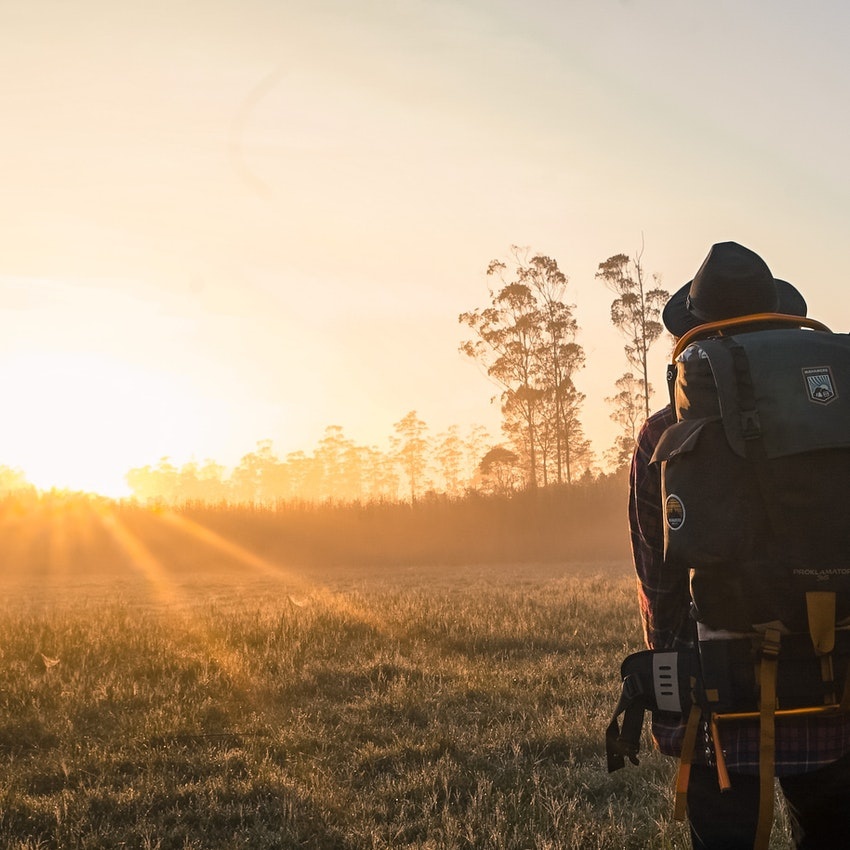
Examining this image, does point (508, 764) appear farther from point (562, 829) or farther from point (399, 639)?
point (399, 639)

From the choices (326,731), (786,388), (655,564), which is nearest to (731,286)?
(786,388)

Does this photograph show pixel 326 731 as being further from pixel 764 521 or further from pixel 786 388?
pixel 786 388

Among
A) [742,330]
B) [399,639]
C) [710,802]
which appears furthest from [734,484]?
[399,639]

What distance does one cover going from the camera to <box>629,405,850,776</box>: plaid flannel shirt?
6.64ft

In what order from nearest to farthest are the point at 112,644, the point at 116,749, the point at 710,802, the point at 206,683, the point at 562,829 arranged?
the point at 710,802 → the point at 562,829 → the point at 116,749 → the point at 206,683 → the point at 112,644

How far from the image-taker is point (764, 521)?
1914mm

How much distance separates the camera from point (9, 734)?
19.9ft

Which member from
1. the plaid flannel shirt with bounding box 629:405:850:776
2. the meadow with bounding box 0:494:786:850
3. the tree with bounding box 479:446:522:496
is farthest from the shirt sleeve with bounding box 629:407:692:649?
the tree with bounding box 479:446:522:496

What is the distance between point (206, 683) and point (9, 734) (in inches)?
64.6

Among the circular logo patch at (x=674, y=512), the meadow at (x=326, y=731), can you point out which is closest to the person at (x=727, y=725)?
the circular logo patch at (x=674, y=512)

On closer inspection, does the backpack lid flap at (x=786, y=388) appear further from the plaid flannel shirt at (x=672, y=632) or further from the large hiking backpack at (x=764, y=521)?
the plaid flannel shirt at (x=672, y=632)

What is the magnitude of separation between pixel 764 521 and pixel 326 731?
492 centimetres

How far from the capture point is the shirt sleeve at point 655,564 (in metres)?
2.23

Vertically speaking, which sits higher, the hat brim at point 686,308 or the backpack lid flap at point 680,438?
the hat brim at point 686,308
